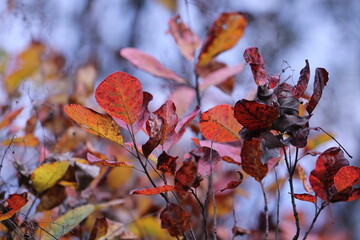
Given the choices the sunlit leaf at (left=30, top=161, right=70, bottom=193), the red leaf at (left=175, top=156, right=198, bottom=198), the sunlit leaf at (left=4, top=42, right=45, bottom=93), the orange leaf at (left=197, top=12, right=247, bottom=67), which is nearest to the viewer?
the red leaf at (left=175, top=156, right=198, bottom=198)

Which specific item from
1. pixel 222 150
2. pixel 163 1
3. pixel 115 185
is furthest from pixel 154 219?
pixel 163 1

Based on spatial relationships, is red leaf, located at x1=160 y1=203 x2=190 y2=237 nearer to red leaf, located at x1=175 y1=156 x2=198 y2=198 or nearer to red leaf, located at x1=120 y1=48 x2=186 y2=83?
red leaf, located at x1=175 y1=156 x2=198 y2=198

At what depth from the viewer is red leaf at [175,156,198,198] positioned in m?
0.52

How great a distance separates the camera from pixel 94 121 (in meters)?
0.62

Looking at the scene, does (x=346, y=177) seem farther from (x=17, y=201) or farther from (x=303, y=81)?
(x=17, y=201)

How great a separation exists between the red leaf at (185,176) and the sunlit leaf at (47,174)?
11.3 inches

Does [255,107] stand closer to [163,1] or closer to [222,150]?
[222,150]

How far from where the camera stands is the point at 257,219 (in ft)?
3.48

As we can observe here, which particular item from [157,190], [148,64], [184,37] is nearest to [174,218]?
[157,190]

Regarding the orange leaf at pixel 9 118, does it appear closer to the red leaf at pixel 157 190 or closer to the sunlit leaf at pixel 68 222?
the sunlit leaf at pixel 68 222

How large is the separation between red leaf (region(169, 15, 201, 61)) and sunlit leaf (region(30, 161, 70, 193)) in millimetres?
440

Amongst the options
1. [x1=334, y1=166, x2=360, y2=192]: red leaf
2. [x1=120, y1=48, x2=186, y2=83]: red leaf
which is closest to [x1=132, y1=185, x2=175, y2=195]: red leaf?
[x1=334, y1=166, x2=360, y2=192]: red leaf

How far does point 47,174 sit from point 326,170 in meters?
0.46

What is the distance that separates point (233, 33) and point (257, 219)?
45 centimetres
